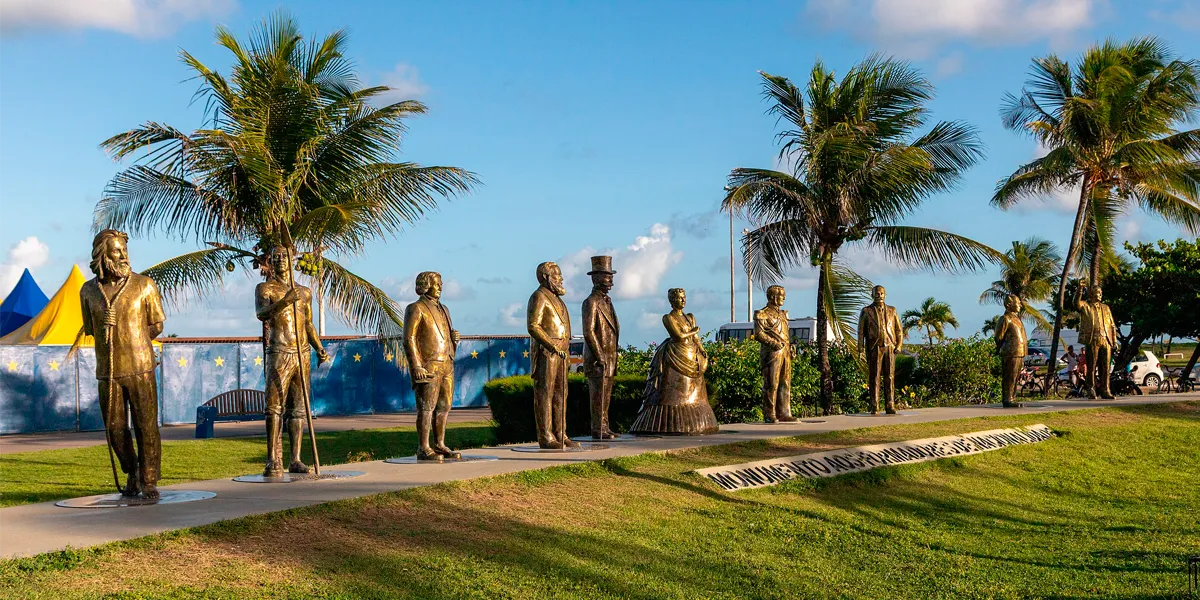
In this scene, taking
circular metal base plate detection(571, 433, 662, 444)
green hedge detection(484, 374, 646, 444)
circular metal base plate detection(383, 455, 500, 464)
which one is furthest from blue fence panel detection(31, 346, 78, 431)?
circular metal base plate detection(383, 455, 500, 464)

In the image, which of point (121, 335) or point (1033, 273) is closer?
point (121, 335)

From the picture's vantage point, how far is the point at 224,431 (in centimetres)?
2108

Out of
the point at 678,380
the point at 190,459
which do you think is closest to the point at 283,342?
the point at 678,380

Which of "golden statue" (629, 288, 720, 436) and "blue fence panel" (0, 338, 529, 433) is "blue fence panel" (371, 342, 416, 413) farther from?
"golden statue" (629, 288, 720, 436)

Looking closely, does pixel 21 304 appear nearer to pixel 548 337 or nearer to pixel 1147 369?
pixel 548 337

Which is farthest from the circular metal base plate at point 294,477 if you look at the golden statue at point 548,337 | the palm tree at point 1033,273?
the palm tree at point 1033,273

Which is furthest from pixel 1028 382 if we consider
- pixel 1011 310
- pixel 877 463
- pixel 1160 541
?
pixel 1160 541

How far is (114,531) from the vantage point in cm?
700

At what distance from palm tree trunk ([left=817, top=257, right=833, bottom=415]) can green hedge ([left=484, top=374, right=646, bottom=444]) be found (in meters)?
3.71

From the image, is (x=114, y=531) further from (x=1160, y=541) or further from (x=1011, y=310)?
(x=1011, y=310)

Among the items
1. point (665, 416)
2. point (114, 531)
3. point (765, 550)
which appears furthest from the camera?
point (665, 416)

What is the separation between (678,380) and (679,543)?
5.23 metres

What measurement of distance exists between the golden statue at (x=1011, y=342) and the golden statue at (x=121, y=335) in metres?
13.5

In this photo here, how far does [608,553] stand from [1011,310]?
12123 millimetres
